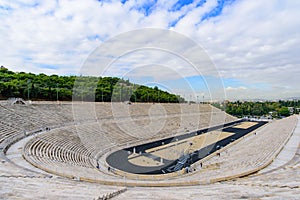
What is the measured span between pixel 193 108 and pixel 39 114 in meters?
34.5

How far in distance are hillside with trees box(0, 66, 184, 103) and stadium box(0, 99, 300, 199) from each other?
9.55 metres

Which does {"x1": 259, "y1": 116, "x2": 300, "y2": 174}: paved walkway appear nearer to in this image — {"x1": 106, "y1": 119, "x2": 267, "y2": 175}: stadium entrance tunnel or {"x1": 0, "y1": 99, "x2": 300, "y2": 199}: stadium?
{"x1": 0, "y1": 99, "x2": 300, "y2": 199}: stadium

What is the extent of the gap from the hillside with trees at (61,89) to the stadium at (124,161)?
376 inches

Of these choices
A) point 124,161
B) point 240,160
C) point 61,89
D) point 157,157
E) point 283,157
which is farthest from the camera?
point 61,89

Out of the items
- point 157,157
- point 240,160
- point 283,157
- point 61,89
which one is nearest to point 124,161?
point 157,157

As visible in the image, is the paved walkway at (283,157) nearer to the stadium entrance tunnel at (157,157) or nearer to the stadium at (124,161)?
the stadium at (124,161)

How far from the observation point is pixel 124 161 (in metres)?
14.1

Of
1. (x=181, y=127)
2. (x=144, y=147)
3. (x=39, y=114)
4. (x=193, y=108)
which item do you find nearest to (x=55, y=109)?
(x=39, y=114)

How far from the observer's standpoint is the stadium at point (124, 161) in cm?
498

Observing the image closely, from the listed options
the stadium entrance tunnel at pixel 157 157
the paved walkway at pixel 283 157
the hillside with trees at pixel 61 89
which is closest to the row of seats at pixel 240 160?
the paved walkway at pixel 283 157

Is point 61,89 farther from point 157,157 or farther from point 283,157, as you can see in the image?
point 283,157

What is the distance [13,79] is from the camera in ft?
113

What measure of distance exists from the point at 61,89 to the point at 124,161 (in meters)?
26.0

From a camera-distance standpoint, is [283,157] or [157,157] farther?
[157,157]
